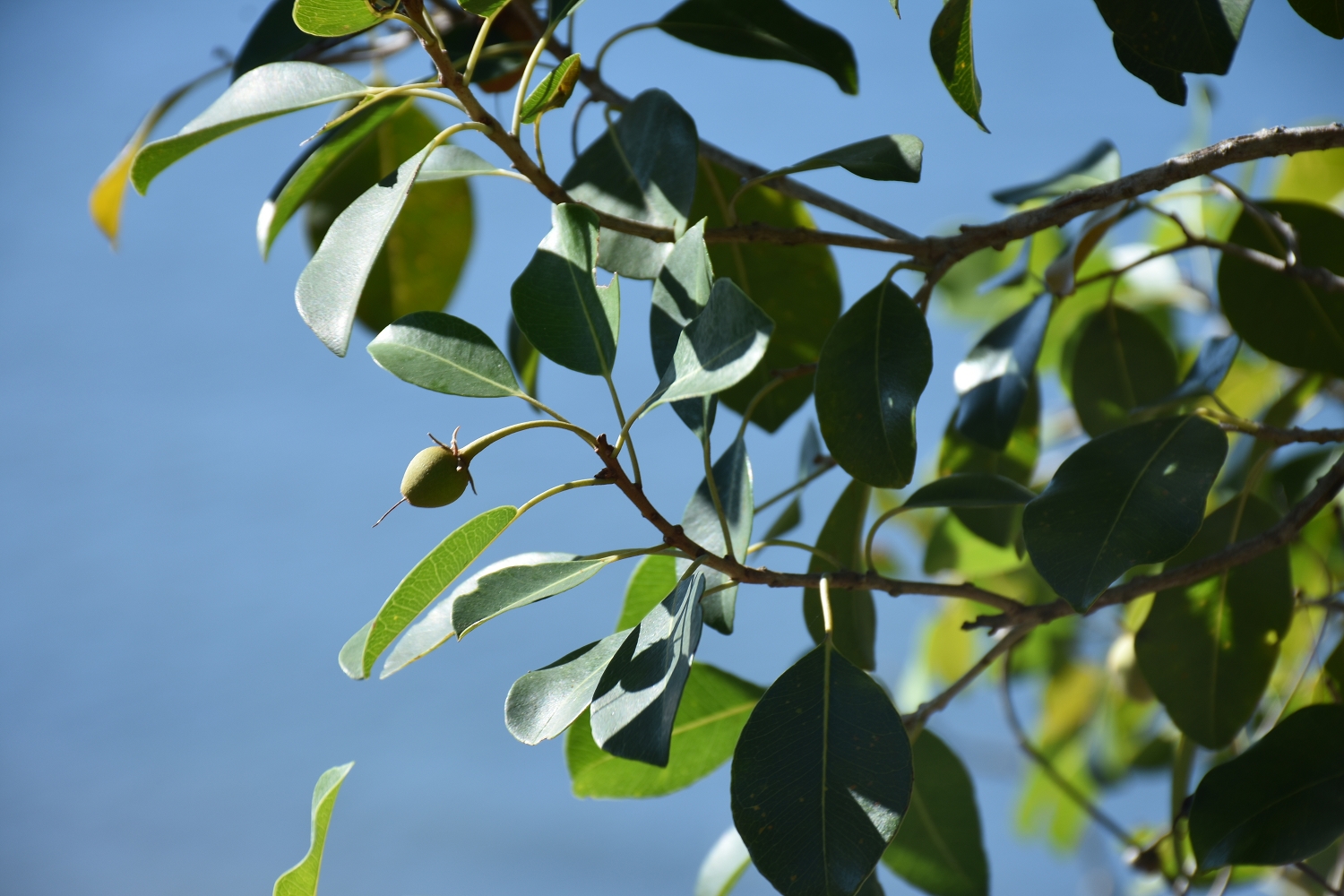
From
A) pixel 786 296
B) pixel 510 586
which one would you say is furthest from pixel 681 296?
pixel 786 296

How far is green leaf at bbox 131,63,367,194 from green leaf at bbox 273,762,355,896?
0.91 feet

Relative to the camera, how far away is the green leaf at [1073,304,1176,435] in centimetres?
77

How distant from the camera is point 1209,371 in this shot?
0.60 metres

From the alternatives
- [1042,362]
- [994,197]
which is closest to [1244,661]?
[994,197]

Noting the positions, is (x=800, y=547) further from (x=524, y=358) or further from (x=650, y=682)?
(x=524, y=358)

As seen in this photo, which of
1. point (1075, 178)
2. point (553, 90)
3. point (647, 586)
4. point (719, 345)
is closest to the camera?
point (719, 345)

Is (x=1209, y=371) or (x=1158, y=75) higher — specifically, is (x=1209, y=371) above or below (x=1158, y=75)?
below

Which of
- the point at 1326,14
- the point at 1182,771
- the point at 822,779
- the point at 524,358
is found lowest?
the point at 1182,771

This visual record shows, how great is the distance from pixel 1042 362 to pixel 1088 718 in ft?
1.68

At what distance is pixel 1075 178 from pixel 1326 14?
233 millimetres

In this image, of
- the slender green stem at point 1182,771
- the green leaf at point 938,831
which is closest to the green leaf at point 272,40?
the green leaf at point 938,831

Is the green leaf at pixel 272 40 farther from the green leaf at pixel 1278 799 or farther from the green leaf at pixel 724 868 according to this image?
the green leaf at pixel 1278 799

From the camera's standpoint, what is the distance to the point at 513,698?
418 millimetres

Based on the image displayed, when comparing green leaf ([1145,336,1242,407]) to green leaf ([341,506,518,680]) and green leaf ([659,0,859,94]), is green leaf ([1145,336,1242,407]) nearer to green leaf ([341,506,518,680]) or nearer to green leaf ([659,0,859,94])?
green leaf ([659,0,859,94])
